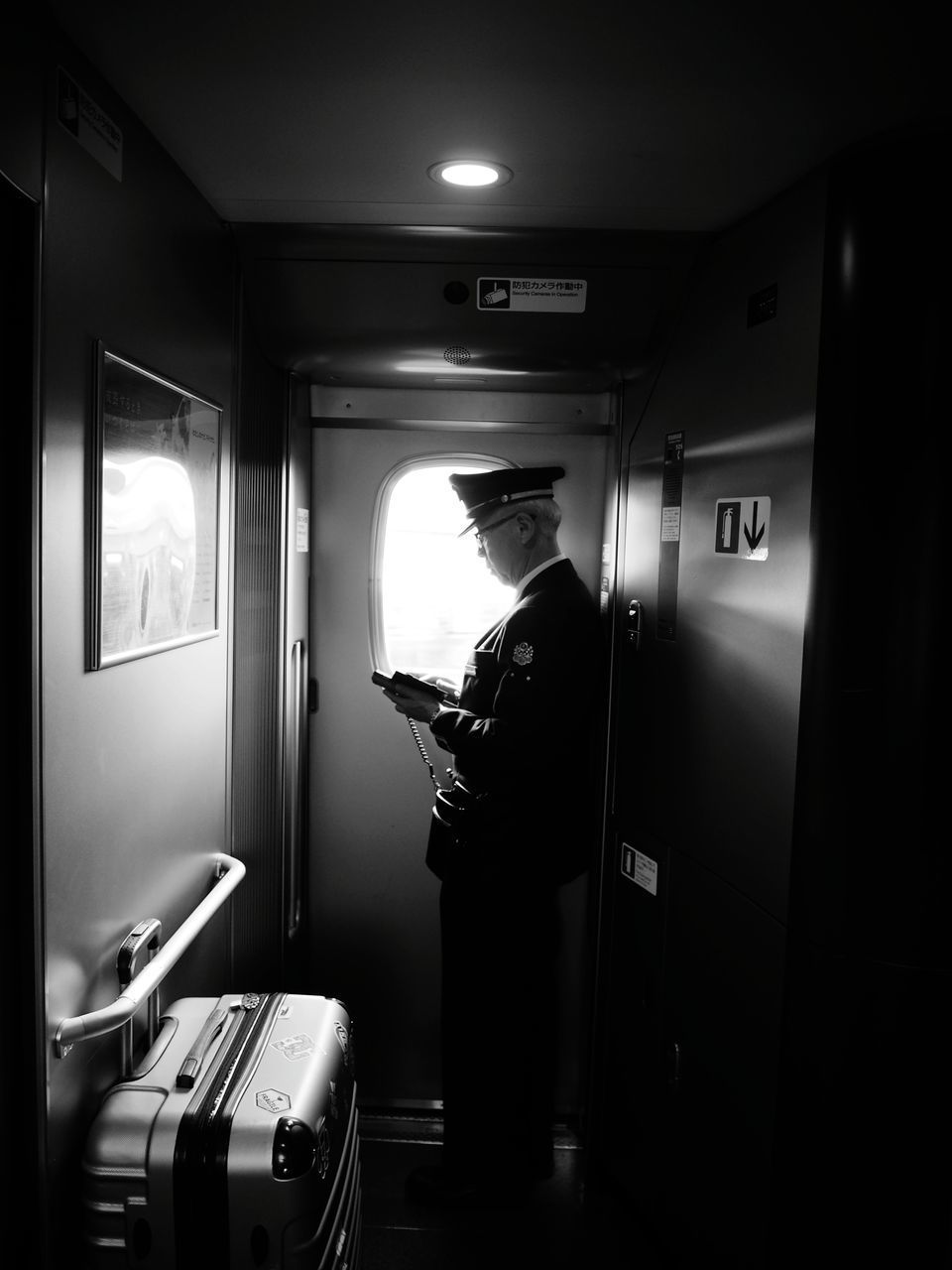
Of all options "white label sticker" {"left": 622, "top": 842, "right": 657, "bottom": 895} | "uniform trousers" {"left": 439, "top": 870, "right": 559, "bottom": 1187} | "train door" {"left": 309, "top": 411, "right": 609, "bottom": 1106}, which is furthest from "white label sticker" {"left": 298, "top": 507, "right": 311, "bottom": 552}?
"white label sticker" {"left": 622, "top": 842, "right": 657, "bottom": 895}

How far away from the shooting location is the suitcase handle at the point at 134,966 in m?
1.94

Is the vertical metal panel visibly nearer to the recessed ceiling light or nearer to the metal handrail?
the metal handrail

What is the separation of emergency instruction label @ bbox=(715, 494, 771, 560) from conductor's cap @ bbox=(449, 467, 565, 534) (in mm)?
683

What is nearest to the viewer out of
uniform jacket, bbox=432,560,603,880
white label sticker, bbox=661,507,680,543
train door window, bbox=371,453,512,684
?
white label sticker, bbox=661,507,680,543

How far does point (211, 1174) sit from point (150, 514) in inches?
49.6

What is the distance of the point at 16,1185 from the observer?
1667 millimetres

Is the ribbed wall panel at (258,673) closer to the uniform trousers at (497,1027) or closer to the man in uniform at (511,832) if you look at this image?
the man in uniform at (511,832)

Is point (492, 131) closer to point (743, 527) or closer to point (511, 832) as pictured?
point (743, 527)

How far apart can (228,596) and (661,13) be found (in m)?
1.74

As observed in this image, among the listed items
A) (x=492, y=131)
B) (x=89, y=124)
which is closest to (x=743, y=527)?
(x=492, y=131)

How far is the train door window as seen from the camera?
11.0 ft

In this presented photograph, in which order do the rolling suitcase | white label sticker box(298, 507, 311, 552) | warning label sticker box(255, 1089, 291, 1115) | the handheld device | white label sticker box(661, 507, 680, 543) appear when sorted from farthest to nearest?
white label sticker box(298, 507, 311, 552) < the handheld device < white label sticker box(661, 507, 680, 543) < warning label sticker box(255, 1089, 291, 1115) < the rolling suitcase

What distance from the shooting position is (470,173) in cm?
225

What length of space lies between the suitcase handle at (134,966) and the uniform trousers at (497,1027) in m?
1.00
